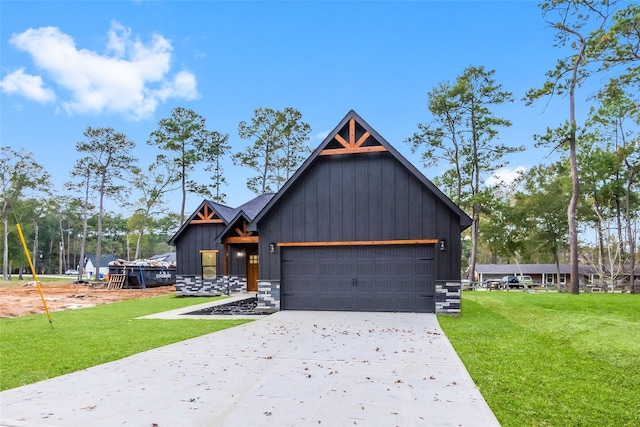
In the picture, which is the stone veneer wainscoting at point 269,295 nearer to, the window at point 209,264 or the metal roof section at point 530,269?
the window at point 209,264

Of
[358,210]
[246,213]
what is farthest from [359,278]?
[246,213]

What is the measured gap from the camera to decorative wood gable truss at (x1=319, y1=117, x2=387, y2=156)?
11.6 metres

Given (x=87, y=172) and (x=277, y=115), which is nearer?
(x=277, y=115)

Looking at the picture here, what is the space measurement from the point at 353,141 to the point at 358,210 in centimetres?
214

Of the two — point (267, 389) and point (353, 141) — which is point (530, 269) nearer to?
point (353, 141)

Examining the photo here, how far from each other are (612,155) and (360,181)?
2348 cm

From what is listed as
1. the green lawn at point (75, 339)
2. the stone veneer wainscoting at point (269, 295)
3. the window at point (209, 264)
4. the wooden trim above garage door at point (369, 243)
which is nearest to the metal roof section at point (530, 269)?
the window at point (209, 264)

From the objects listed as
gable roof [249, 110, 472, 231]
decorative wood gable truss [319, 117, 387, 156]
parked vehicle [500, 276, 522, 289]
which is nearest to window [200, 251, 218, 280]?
gable roof [249, 110, 472, 231]

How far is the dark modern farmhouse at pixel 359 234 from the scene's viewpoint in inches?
435

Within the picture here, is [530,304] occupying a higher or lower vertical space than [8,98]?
lower

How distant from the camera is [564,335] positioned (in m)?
8.08

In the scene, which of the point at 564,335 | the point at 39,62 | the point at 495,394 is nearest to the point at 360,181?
the point at 564,335

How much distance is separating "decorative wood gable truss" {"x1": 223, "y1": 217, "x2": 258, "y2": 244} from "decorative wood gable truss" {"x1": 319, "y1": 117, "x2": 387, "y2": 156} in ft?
26.2

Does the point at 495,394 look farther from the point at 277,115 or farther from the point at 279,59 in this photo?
the point at 277,115
